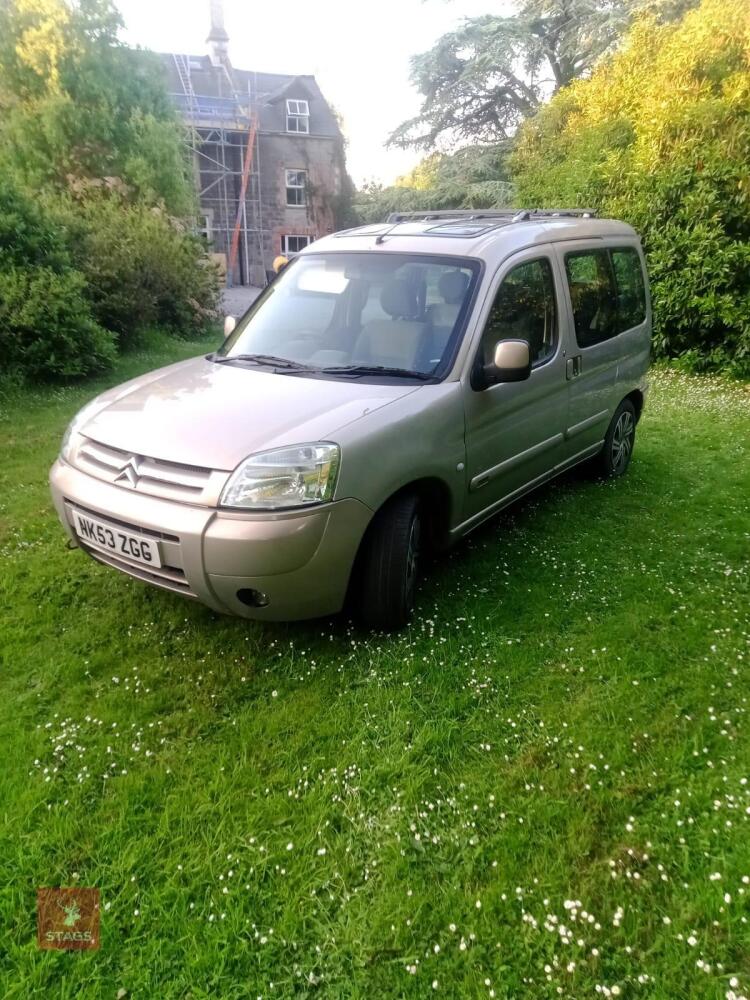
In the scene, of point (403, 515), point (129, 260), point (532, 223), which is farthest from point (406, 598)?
point (129, 260)

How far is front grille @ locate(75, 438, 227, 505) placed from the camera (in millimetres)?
2684

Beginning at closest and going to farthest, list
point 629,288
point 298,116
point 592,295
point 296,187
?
point 592,295
point 629,288
point 298,116
point 296,187

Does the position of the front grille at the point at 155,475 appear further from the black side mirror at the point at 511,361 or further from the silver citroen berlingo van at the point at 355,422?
the black side mirror at the point at 511,361

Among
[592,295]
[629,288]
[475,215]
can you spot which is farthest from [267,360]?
[629,288]

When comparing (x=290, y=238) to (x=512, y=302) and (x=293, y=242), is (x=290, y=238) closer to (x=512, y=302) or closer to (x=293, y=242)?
(x=293, y=242)

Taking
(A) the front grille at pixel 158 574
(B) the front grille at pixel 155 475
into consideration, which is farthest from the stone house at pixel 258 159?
(A) the front grille at pixel 158 574

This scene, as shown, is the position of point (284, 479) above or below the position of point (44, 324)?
below

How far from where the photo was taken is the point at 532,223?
422 centimetres

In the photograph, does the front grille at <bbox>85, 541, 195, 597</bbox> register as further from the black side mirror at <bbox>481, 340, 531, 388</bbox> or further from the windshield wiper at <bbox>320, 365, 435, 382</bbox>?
the black side mirror at <bbox>481, 340, 531, 388</bbox>

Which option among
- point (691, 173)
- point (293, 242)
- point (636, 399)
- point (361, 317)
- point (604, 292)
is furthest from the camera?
point (293, 242)

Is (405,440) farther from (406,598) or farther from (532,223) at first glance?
(532,223)

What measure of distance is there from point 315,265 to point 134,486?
197cm

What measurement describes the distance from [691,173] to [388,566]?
921 centimetres

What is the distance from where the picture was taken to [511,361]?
3.32 metres
